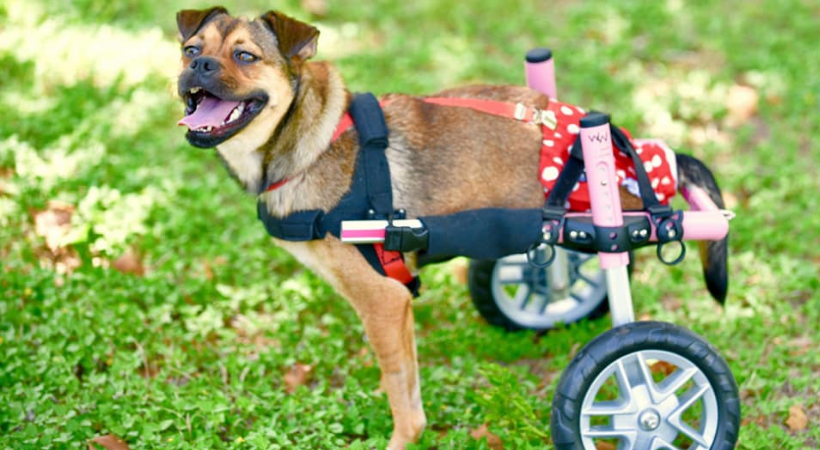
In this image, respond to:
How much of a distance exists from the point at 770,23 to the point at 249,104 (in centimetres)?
598

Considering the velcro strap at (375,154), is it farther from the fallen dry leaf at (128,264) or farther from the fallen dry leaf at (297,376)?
the fallen dry leaf at (128,264)

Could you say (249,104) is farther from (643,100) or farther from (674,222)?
(643,100)

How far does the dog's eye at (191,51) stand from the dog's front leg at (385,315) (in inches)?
35.1

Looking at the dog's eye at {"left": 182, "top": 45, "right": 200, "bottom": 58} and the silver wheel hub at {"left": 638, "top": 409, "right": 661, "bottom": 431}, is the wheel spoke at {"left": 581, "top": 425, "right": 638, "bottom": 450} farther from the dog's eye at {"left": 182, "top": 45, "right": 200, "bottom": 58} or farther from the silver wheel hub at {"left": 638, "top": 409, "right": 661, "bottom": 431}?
the dog's eye at {"left": 182, "top": 45, "right": 200, "bottom": 58}

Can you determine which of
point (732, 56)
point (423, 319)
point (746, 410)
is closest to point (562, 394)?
point (746, 410)

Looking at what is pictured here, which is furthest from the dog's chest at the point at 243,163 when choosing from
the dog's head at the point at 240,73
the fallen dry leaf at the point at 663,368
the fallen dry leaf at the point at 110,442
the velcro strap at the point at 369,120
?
the fallen dry leaf at the point at 663,368

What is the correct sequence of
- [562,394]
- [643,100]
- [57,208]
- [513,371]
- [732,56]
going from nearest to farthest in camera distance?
[562,394], [513,371], [57,208], [643,100], [732,56]

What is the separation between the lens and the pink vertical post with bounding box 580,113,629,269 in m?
3.37

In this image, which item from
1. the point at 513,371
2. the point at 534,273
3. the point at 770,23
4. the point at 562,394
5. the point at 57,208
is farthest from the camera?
the point at 770,23

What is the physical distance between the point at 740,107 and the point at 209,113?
467 cm

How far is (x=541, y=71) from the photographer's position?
4039 mm

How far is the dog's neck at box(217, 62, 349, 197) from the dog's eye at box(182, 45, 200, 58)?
39 centimetres

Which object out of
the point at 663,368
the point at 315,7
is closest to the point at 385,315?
the point at 663,368

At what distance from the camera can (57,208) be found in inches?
203
